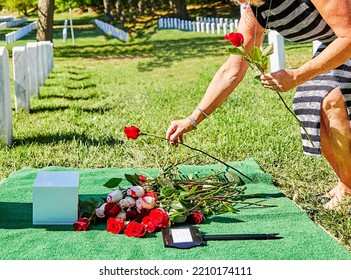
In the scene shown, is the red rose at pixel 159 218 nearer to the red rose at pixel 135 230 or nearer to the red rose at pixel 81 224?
the red rose at pixel 135 230

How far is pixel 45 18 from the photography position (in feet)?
65.5

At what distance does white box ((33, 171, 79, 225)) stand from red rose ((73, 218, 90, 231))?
0.12m

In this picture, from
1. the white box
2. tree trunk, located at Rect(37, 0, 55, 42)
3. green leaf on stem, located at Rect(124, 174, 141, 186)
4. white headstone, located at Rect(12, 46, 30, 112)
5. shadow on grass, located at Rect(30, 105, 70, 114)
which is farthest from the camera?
tree trunk, located at Rect(37, 0, 55, 42)

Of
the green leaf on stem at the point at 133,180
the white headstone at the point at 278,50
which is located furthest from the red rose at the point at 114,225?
the white headstone at the point at 278,50

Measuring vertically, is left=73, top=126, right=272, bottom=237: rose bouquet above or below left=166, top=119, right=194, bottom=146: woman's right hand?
below

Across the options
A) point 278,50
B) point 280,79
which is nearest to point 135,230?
point 280,79

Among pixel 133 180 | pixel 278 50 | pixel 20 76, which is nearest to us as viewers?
pixel 133 180

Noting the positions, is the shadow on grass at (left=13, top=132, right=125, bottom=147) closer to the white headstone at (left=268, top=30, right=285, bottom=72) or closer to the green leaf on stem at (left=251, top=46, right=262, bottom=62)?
the green leaf on stem at (left=251, top=46, right=262, bottom=62)

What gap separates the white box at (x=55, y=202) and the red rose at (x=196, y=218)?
24.5 inches

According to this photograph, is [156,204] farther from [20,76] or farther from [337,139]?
[20,76]

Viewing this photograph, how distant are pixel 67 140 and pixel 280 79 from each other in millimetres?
3444

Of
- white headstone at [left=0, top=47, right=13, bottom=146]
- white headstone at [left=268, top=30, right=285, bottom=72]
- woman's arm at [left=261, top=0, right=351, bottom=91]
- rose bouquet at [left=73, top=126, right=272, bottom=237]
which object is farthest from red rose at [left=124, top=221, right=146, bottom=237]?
white headstone at [left=268, top=30, right=285, bottom=72]

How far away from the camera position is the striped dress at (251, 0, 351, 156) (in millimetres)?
4164

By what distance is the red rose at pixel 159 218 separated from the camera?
12.9ft
